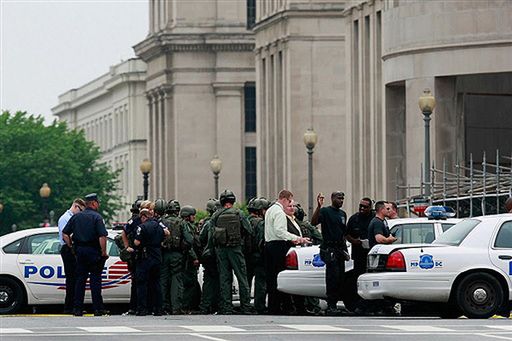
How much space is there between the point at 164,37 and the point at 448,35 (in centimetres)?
5965

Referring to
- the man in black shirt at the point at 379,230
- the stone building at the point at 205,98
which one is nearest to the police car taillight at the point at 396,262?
the man in black shirt at the point at 379,230

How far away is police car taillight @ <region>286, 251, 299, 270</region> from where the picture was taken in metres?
32.0

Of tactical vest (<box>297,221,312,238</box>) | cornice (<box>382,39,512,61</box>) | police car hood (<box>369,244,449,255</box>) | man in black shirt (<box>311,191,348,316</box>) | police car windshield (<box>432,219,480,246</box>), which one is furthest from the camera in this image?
cornice (<box>382,39,512,61</box>)

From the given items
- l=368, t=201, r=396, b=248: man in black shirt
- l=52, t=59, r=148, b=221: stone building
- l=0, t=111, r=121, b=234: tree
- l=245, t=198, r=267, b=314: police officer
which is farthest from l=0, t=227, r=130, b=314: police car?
l=52, t=59, r=148, b=221: stone building

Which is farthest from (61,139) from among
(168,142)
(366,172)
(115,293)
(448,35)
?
(115,293)

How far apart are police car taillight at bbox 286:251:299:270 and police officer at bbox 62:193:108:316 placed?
271cm

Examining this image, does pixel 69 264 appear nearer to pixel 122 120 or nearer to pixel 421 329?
pixel 421 329

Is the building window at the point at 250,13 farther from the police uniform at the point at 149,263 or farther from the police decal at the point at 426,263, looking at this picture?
the police decal at the point at 426,263

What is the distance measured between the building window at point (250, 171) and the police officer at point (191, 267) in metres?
83.4

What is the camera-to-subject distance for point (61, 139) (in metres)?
121

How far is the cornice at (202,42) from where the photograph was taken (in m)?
118

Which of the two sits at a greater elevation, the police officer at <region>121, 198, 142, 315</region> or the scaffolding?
the scaffolding

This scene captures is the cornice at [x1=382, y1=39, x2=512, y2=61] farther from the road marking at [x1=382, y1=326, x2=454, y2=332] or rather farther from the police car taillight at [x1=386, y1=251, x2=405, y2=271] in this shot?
the road marking at [x1=382, y1=326, x2=454, y2=332]

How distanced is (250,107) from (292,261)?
86.4 m
